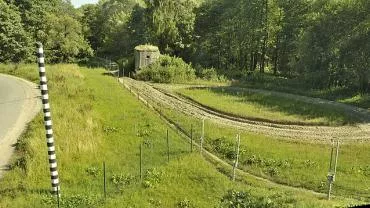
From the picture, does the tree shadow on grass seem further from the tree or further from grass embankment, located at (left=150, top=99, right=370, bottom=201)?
the tree

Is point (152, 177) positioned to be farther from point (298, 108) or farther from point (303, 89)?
point (303, 89)

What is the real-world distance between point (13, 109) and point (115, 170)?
1537cm

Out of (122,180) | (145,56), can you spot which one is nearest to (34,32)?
(145,56)

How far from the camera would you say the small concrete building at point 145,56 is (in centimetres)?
6244

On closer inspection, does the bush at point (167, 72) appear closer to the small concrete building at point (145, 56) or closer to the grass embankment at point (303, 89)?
the small concrete building at point (145, 56)

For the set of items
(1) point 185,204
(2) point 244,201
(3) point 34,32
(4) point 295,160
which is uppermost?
(3) point 34,32

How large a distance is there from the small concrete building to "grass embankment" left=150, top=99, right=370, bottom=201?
2952cm

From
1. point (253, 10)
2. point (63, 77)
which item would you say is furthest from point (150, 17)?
point (63, 77)

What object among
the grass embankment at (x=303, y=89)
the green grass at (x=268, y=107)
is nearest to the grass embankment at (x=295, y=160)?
the green grass at (x=268, y=107)

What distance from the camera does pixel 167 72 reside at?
60.7 meters

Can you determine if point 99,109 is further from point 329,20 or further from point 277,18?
point 277,18

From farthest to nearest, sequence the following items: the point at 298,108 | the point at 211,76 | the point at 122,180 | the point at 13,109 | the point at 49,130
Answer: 1. the point at 211,76
2. the point at 298,108
3. the point at 13,109
4. the point at 122,180
5. the point at 49,130

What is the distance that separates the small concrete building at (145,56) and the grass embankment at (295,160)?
29517 mm

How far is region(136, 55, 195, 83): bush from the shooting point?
199 feet
